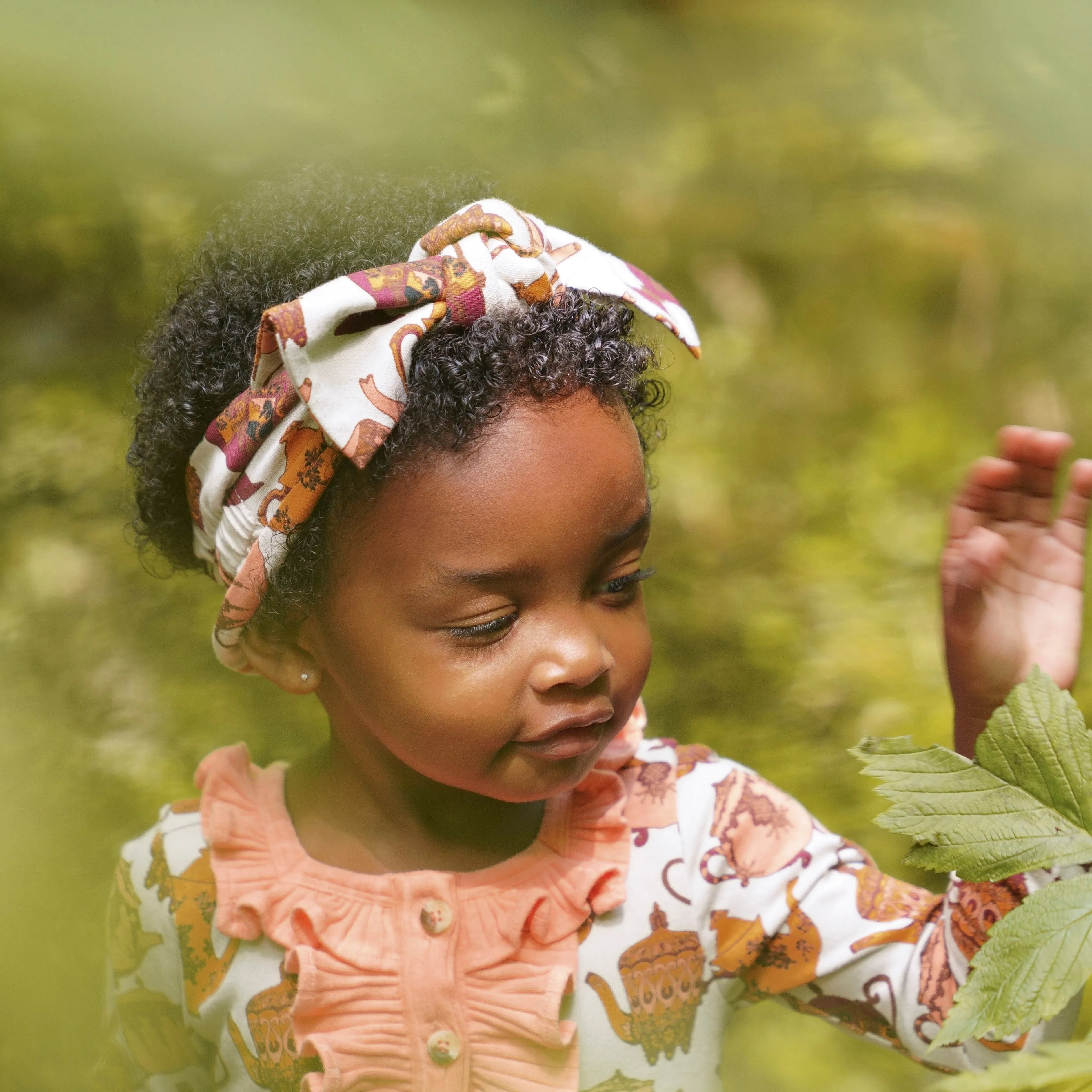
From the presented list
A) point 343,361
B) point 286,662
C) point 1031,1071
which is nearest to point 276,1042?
point 286,662

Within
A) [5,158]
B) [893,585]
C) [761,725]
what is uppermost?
[5,158]

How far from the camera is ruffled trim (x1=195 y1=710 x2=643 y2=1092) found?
0.74 metres

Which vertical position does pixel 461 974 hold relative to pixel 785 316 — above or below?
below

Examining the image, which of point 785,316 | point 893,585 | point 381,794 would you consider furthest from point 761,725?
point 381,794

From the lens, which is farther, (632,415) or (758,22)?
(758,22)

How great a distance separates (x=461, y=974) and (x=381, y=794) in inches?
5.3

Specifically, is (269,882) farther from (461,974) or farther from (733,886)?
(733,886)

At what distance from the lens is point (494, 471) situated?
0.65 meters

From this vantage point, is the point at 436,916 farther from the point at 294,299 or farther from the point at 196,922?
the point at 294,299

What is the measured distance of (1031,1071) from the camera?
0.33 m

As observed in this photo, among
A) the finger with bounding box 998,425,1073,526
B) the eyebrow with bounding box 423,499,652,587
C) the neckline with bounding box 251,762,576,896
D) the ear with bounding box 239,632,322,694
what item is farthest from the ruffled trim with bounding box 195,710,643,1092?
the finger with bounding box 998,425,1073,526

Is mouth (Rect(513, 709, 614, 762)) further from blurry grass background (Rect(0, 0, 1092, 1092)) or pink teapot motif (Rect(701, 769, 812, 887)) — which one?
blurry grass background (Rect(0, 0, 1092, 1092))

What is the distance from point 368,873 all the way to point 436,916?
63 mm

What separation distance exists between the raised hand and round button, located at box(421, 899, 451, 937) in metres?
0.36
